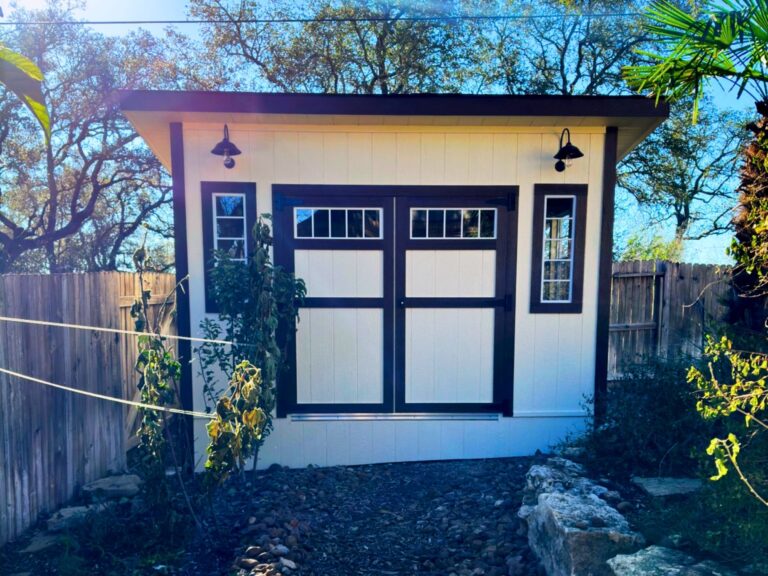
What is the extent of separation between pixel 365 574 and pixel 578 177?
324 centimetres

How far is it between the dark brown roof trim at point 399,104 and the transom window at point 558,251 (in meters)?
0.73

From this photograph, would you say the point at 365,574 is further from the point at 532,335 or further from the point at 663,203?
the point at 663,203

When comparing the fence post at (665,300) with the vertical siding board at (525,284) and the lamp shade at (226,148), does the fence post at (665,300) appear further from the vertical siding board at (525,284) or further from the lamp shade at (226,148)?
the lamp shade at (226,148)

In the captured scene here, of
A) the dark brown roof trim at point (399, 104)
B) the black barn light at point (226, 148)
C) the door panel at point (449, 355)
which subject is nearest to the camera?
the dark brown roof trim at point (399, 104)

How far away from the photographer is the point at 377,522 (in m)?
2.88

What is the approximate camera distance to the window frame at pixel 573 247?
3.72 m

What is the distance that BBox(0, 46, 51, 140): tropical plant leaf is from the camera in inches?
Result: 48.6

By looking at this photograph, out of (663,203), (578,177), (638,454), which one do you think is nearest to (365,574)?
(638,454)

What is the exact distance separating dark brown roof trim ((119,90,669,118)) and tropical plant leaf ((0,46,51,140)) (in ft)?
6.94

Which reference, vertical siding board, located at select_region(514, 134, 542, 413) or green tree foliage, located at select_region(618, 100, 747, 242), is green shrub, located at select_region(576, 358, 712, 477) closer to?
vertical siding board, located at select_region(514, 134, 542, 413)

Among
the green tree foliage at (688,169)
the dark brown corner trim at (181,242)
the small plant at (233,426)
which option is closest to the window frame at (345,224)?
the dark brown corner trim at (181,242)

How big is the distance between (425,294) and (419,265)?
249 millimetres

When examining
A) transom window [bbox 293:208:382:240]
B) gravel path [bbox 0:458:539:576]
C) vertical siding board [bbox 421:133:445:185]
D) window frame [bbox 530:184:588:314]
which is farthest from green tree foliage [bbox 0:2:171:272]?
window frame [bbox 530:184:588:314]

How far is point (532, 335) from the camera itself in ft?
12.5
